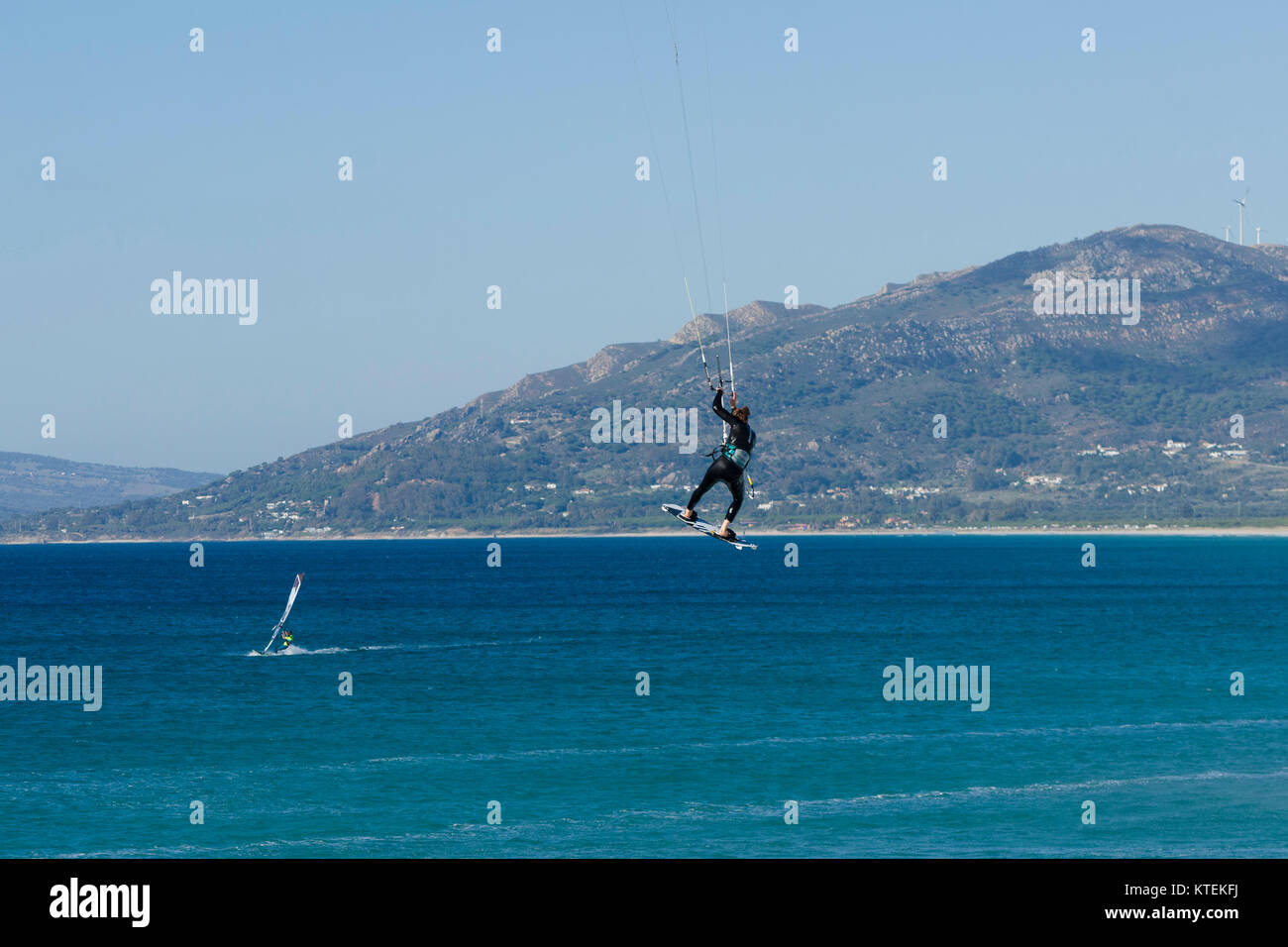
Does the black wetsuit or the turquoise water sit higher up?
the black wetsuit

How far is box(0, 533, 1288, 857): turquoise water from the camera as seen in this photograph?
44.8 m

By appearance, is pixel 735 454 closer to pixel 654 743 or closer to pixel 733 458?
pixel 733 458

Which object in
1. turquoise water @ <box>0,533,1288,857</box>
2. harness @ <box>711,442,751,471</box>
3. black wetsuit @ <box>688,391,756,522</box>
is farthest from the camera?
turquoise water @ <box>0,533,1288,857</box>

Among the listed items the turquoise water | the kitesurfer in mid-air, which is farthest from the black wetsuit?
the turquoise water

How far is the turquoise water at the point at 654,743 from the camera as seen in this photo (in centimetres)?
4481

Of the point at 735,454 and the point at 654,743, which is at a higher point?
the point at 735,454

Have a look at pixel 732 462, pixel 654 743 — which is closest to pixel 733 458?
pixel 732 462

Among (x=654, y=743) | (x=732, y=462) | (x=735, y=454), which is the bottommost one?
(x=654, y=743)

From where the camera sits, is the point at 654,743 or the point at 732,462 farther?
the point at 654,743

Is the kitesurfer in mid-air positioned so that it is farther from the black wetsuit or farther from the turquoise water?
the turquoise water

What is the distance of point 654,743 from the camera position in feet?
207

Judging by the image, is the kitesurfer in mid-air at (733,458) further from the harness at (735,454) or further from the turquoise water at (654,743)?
the turquoise water at (654,743)
